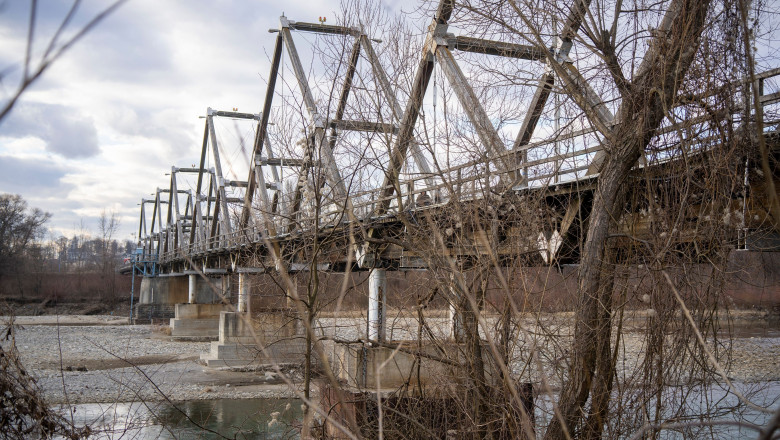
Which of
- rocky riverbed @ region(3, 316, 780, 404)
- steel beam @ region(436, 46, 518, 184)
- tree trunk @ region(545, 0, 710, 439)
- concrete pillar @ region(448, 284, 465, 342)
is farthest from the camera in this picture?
rocky riverbed @ region(3, 316, 780, 404)

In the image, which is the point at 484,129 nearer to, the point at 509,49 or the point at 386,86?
the point at 509,49

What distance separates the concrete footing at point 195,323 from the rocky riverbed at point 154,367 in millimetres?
1083

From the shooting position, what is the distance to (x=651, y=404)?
7.34 m

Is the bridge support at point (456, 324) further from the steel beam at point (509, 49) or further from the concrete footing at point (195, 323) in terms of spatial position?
the concrete footing at point (195, 323)

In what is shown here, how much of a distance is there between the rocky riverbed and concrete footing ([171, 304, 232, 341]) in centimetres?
108

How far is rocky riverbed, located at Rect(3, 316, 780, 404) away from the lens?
1922 cm

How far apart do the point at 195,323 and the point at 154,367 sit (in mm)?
15186

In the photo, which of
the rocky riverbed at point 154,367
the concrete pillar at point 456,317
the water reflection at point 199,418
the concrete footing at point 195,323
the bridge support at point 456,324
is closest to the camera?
the concrete pillar at point 456,317

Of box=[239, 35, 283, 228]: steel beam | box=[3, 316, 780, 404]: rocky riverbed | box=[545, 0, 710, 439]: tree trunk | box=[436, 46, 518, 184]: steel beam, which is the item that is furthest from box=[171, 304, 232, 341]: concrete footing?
box=[545, 0, 710, 439]: tree trunk

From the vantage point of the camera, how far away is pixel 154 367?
93.6 feet

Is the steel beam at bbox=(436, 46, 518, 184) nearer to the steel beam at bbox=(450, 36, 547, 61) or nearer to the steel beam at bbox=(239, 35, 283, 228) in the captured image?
the steel beam at bbox=(450, 36, 547, 61)

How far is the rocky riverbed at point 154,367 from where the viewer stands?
1922 cm

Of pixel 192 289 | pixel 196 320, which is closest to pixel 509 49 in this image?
pixel 196 320

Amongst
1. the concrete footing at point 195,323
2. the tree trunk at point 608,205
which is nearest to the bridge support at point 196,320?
the concrete footing at point 195,323
